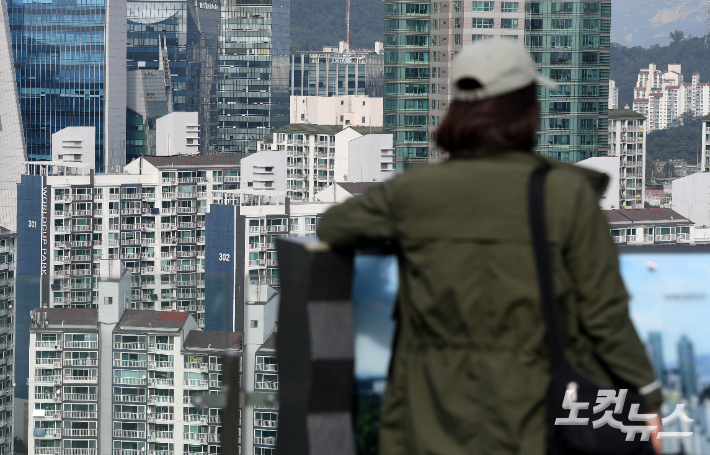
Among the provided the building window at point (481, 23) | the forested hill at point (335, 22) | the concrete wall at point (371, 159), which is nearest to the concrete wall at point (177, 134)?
the concrete wall at point (371, 159)

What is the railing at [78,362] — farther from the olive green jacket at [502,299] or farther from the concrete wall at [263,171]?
the concrete wall at [263,171]

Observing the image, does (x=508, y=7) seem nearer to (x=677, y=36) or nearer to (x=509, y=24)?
(x=509, y=24)

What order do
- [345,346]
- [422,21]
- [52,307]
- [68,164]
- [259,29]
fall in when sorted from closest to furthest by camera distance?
[345,346]
[52,307]
[68,164]
[422,21]
[259,29]

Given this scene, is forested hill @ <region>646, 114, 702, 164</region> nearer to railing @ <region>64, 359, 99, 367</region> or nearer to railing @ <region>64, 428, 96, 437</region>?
railing @ <region>64, 428, 96, 437</region>

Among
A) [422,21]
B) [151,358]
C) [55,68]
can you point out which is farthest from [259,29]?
[151,358]

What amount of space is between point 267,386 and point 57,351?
2.28 metres

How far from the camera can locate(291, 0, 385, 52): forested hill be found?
5497 inches

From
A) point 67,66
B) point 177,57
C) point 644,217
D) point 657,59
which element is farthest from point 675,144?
point 644,217

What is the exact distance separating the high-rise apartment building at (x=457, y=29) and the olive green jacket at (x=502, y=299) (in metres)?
43.5

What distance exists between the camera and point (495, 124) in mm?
1574

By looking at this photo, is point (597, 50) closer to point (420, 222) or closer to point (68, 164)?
point (68, 164)

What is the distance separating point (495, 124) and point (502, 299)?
27cm

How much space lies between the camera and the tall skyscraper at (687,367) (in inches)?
82.2

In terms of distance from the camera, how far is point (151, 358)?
5.27 meters
